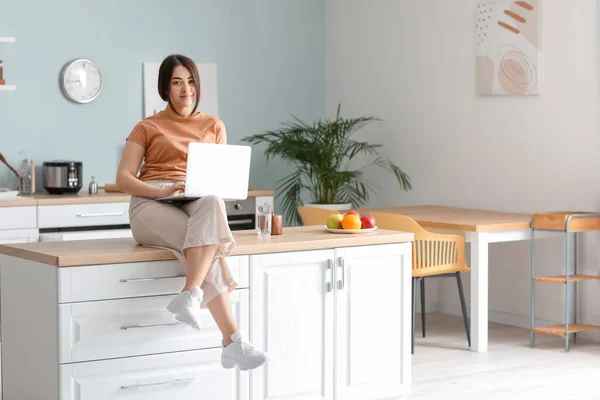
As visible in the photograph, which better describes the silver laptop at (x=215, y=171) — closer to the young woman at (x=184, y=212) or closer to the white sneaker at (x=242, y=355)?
the young woman at (x=184, y=212)

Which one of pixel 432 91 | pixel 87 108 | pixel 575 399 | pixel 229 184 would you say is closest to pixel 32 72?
pixel 87 108

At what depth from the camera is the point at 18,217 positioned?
543 centimetres

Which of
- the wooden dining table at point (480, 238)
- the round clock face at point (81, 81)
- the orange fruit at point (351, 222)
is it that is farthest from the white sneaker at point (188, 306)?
the round clock face at point (81, 81)

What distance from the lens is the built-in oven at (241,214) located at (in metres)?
6.20

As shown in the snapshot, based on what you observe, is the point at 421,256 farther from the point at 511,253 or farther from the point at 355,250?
the point at 355,250

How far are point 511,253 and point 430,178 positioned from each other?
83cm

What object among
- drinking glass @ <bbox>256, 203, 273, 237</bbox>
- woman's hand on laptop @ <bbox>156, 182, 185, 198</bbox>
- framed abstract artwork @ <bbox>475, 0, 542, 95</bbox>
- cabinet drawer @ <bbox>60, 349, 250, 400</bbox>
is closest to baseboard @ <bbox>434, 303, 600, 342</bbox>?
framed abstract artwork @ <bbox>475, 0, 542, 95</bbox>

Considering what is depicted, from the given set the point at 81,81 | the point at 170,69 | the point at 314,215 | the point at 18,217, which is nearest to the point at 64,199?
the point at 18,217

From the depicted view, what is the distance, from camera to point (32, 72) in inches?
239

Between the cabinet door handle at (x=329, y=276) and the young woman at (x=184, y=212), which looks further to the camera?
the cabinet door handle at (x=329, y=276)

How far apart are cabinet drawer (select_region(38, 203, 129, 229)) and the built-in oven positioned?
74 centimetres

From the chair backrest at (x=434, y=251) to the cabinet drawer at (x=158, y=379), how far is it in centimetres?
184

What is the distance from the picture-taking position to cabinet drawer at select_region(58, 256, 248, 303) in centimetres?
311

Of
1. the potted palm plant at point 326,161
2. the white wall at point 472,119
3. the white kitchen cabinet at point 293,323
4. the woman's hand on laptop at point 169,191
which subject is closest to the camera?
the woman's hand on laptop at point 169,191
